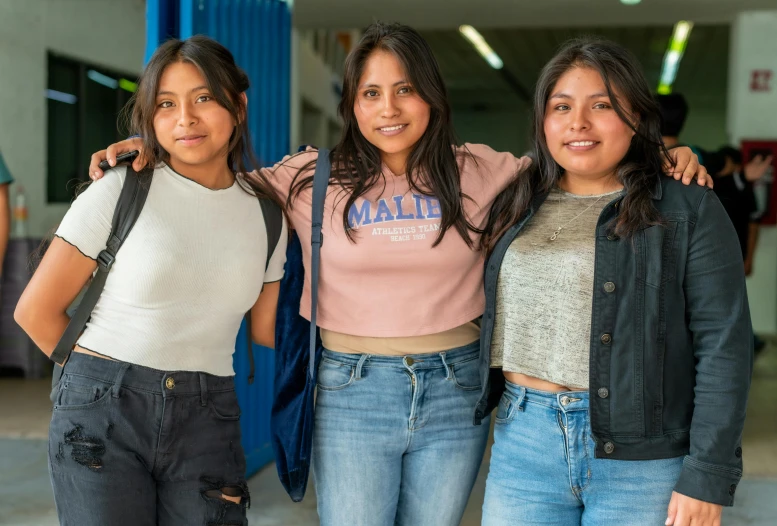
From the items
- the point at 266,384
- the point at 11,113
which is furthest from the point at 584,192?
the point at 11,113

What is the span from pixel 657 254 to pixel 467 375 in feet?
1.97

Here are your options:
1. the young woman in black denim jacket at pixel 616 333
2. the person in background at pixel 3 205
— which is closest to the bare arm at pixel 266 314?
the young woman in black denim jacket at pixel 616 333

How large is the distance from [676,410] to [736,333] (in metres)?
0.22

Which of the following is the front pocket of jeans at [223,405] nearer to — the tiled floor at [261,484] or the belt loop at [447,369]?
the belt loop at [447,369]

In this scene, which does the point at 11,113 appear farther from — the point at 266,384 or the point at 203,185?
the point at 203,185

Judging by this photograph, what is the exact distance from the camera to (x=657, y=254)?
178cm

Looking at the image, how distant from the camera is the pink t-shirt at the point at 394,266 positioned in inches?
81.5

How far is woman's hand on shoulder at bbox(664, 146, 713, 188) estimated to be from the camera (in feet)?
6.08

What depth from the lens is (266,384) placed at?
407 centimetres

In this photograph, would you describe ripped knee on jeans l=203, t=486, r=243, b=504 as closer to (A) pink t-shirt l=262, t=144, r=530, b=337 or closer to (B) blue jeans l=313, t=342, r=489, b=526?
(B) blue jeans l=313, t=342, r=489, b=526

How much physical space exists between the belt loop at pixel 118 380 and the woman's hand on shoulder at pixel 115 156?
447mm

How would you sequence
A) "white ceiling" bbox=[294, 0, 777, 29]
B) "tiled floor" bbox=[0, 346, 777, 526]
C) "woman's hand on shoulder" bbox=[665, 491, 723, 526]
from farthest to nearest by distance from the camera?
1. "white ceiling" bbox=[294, 0, 777, 29]
2. "tiled floor" bbox=[0, 346, 777, 526]
3. "woman's hand on shoulder" bbox=[665, 491, 723, 526]

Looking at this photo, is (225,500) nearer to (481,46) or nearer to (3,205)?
(3,205)

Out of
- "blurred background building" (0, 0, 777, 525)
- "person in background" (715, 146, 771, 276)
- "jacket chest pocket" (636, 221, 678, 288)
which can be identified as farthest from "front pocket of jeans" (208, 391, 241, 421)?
"person in background" (715, 146, 771, 276)
